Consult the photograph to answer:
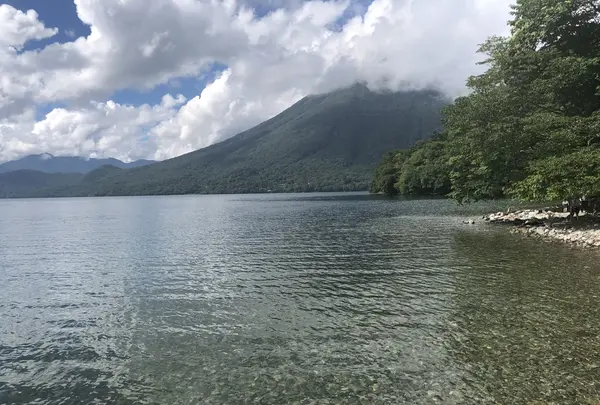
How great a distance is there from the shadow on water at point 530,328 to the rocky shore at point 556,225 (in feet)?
17.7

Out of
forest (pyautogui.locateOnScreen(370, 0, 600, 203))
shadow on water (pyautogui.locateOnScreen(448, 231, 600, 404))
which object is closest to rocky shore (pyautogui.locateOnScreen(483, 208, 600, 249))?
forest (pyautogui.locateOnScreen(370, 0, 600, 203))

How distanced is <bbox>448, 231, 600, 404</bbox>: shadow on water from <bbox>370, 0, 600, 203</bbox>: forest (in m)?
10.9

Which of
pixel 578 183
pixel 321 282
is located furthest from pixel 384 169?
pixel 321 282

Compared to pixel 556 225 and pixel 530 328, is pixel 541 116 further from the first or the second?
pixel 530 328

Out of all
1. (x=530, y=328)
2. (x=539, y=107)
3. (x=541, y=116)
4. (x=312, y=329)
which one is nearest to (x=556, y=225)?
(x=541, y=116)

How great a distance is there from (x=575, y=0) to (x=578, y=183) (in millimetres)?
21088

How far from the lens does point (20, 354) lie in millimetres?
13867

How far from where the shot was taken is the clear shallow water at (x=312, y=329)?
10867 mm

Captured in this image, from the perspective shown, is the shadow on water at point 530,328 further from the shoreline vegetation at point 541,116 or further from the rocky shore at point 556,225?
the shoreline vegetation at point 541,116

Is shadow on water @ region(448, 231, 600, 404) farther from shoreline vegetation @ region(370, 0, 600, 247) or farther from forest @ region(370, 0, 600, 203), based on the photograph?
forest @ region(370, 0, 600, 203)

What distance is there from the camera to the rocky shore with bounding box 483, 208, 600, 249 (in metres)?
31.1

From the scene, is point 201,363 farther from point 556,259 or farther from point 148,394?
point 556,259

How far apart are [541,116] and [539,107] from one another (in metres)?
4.74

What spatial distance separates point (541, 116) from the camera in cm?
3756
